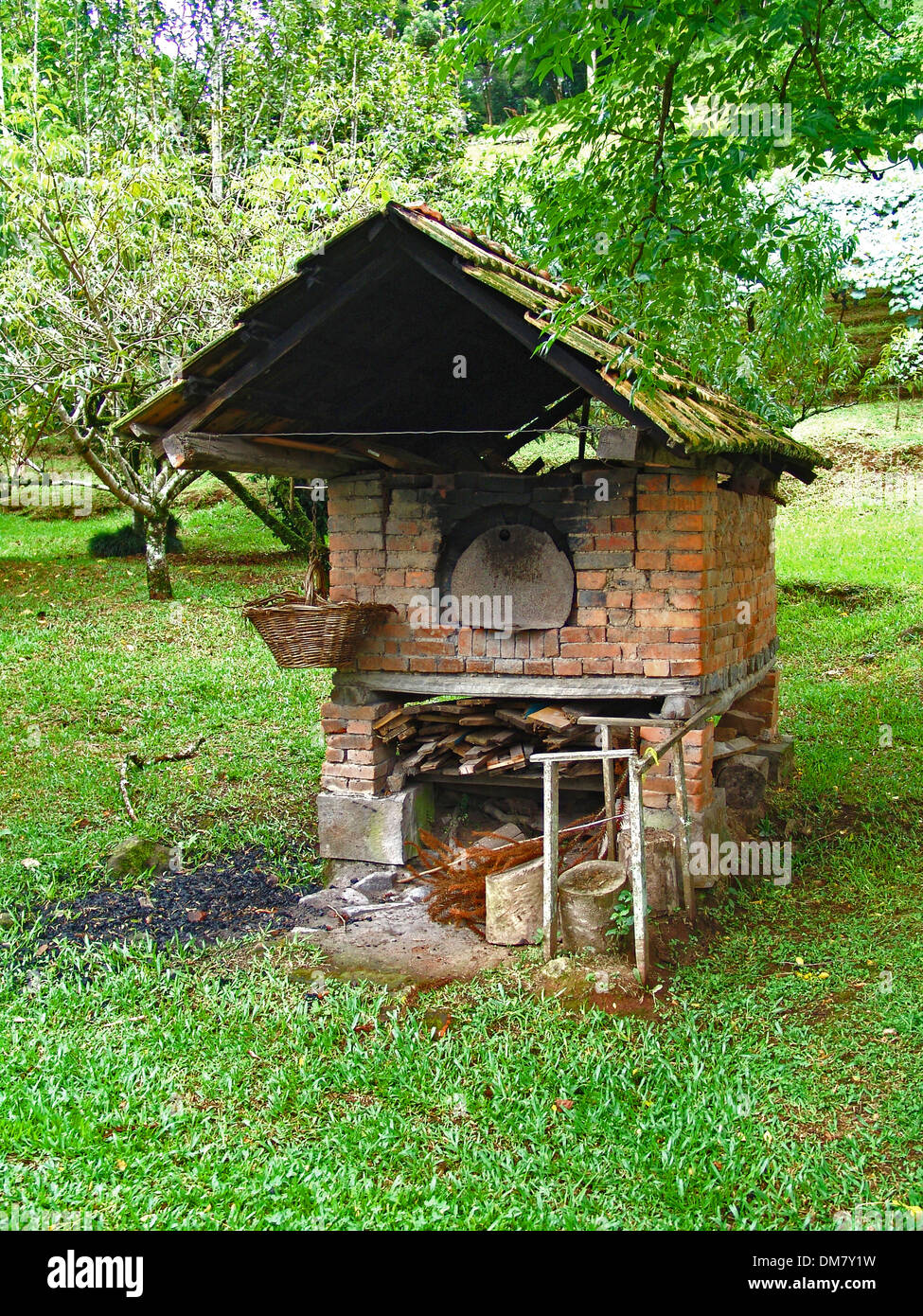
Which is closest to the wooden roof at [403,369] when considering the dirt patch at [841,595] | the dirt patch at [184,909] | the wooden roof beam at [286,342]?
the wooden roof beam at [286,342]

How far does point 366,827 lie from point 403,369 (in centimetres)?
298

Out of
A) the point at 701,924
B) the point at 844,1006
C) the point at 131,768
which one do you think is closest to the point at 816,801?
the point at 701,924

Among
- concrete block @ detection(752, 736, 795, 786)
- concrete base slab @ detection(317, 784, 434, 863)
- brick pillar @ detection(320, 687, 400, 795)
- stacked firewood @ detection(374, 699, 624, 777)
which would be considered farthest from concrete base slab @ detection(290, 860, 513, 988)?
concrete block @ detection(752, 736, 795, 786)

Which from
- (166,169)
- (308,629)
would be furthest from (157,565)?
(308,629)

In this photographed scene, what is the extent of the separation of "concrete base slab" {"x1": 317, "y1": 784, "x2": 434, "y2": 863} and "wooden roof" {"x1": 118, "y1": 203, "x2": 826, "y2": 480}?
6.92 feet

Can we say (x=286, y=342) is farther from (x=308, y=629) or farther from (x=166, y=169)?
(x=166, y=169)

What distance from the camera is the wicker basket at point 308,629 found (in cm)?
523

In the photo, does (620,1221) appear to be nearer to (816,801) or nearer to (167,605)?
(816,801)

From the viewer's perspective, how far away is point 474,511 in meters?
5.79

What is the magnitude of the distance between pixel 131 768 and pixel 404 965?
151 inches

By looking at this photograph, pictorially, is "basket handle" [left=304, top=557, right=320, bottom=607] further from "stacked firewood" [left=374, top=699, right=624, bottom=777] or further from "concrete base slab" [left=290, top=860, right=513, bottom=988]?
"concrete base slab" [left=290, top=860, right=513, bottom=988]

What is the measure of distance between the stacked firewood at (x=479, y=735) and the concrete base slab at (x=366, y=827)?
0.28 metres

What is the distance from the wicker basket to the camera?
5.23 m

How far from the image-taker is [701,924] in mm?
5109
